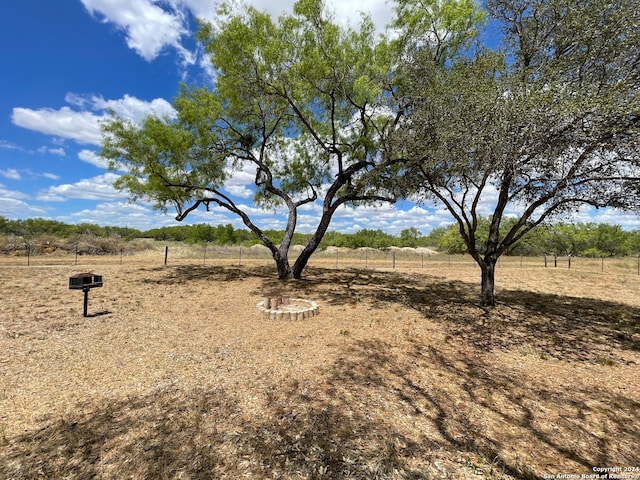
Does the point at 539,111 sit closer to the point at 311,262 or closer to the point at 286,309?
the point at 286,309

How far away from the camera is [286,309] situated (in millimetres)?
7469

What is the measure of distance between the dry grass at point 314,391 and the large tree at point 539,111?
3274mm

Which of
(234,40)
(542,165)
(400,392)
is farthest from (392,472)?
(234,40)

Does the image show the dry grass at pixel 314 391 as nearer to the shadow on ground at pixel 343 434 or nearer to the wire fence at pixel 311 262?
the shadow on ground at pixel 343 434

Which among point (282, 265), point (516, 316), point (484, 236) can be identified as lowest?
point (516, 316)

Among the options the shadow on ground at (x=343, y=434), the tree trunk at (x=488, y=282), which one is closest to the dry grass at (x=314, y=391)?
the shadow on ground at (x=343, y=434)

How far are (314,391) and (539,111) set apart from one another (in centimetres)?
583

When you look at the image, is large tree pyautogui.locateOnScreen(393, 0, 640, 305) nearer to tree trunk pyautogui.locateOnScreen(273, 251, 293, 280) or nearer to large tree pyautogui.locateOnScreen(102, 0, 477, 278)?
large tree pyautogui.locateOnScreen(102, 0, 477, 278)

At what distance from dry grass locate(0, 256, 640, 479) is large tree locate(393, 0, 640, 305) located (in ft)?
10.7

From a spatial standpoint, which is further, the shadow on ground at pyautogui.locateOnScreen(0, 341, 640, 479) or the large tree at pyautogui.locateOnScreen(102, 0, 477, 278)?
the large tree at pyautogui.locateOnScreen(102, 0, 477, 278)

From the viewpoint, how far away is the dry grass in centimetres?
275

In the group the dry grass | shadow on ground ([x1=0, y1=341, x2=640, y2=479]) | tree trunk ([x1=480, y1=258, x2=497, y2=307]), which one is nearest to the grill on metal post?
the dry grass

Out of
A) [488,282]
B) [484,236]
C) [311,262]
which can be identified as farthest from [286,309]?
[484,236]

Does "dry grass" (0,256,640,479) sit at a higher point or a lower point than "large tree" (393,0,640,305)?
lower
